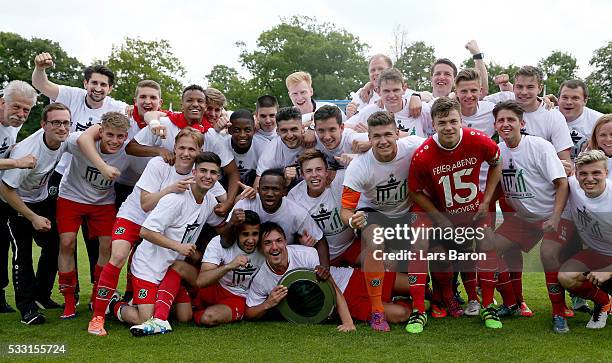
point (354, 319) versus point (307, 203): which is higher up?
point (307, 203)

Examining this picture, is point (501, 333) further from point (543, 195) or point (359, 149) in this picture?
point (359, 149)

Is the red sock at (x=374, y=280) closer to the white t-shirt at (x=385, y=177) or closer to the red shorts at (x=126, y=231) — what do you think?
the white t-shirt at (x=385, y=177)

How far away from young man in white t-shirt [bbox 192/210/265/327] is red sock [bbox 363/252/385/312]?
1.01 meters

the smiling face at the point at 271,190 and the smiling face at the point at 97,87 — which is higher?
the smiling face at the point at 97,87

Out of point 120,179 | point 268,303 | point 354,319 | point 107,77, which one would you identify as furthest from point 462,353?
point 107,77

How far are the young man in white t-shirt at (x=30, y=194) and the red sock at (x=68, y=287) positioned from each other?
26cm

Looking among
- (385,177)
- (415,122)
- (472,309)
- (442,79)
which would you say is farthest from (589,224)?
(442,79)

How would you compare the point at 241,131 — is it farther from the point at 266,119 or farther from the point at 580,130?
the point at 580,130

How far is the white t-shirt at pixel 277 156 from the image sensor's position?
19.3 feet

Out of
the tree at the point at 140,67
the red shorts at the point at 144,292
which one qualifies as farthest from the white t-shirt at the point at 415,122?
the tree at the point at 140,67

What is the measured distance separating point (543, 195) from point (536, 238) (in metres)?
0.52

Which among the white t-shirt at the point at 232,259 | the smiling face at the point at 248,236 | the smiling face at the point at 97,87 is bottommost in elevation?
the white t-shirt at the point at 232,259

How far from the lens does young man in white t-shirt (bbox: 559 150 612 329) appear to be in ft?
15.9

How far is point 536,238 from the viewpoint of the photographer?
5.71 meters
